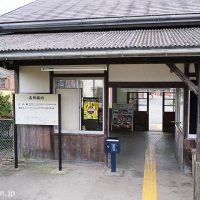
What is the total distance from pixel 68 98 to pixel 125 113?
6.22m

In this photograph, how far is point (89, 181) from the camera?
7.09 m

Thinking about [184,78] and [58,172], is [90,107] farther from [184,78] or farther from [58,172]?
[184,78]

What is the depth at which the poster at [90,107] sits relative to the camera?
8.55 m

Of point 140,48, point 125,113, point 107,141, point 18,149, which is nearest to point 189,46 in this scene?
point 140,48

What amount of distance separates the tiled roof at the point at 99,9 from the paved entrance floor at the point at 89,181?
14.2ft

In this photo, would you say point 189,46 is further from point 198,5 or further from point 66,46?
point 198,5

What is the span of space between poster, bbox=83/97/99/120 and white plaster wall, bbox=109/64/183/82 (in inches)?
34.8

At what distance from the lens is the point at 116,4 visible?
1066 centimetres

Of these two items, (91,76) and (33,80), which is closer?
(91,76)

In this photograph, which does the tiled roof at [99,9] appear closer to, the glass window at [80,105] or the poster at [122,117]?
the glass window at [80,105]

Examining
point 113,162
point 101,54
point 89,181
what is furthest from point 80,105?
→ point 101,54

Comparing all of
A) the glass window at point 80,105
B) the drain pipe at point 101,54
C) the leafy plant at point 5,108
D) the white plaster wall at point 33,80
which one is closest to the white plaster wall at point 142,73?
the glass window at point 80,105

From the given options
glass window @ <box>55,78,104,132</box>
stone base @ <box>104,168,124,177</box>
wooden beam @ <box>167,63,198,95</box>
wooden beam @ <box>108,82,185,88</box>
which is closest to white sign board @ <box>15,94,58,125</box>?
glass window @ <box>55,78,104,132</box>

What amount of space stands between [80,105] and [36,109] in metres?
1.31
